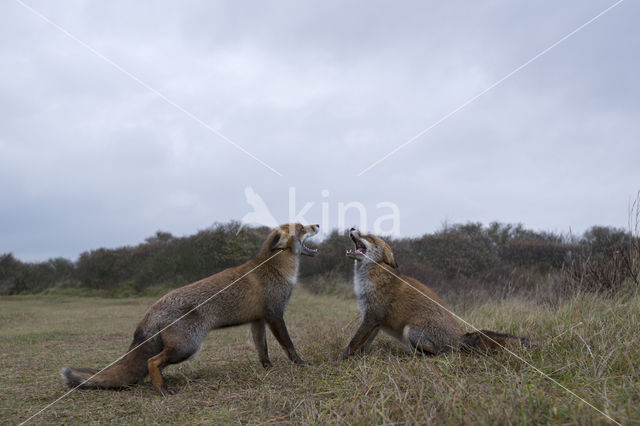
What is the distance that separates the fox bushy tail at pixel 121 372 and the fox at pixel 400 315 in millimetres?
2192

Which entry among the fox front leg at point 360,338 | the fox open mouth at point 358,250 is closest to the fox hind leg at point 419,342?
the fox front leg at point 360,338

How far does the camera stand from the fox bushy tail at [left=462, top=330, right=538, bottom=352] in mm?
4598

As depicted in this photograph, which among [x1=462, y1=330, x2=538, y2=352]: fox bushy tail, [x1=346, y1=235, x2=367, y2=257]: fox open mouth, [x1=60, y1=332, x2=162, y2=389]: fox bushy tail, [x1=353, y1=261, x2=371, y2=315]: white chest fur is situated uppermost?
[x1=346, y1=235, x2=367, y2=257]: fox open mouth

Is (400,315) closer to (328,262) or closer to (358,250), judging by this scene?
(358,250)

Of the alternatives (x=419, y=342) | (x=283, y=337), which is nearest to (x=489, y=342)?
(x=419, y=342)

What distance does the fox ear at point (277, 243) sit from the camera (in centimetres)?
566

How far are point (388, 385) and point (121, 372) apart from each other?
2.80 meters

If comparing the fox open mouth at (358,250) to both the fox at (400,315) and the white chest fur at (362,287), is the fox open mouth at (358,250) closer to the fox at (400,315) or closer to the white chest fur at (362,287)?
the fox at (400,315)

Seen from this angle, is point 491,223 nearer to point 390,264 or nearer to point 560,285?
point 560,285

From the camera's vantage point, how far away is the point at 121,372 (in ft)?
15.0

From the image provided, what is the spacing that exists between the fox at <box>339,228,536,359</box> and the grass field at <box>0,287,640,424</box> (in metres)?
0.23

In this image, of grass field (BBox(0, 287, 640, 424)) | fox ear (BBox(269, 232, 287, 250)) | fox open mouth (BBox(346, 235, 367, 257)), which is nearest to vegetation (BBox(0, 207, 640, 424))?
grass field (BBox(0, 287, 640, 424))

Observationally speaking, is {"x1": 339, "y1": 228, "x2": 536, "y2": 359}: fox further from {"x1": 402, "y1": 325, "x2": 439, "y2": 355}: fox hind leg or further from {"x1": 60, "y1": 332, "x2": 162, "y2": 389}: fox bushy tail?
{"x1": 60, "y1": 332, "x2": 162, "y2": 389}: fox bushy tail

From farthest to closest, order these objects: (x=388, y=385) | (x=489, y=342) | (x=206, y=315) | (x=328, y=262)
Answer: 1. (x=328, y=262)
2. (x=206, y=315)
3. (x=489, y=342)
4. (x=388, y=385)
